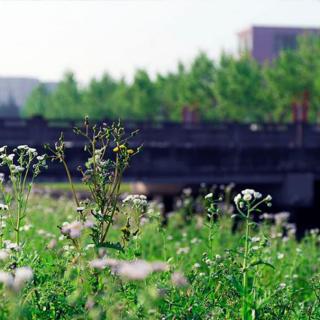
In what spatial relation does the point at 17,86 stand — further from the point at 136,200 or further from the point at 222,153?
the point at 136,200

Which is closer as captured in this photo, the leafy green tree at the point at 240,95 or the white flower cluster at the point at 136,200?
the white flower cluster at the point at 136,200

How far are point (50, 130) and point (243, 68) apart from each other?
21406mm

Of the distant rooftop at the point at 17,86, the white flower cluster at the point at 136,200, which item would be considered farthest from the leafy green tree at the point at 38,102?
Answer: the distant rooftop at the point at 17,86

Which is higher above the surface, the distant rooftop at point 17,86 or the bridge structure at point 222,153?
the distant rooftop at point 17,86

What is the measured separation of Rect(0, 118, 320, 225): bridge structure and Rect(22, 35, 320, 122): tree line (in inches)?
443

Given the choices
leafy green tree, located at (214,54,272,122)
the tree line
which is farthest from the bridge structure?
leafy green tree, located at (214,54,272,122)

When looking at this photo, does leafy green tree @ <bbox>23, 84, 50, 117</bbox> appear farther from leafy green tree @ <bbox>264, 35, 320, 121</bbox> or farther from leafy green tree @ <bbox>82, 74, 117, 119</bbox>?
leafy green tree @ <bbox>264, 35, 320, 121</bbox>

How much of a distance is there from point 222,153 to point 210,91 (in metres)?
19.7

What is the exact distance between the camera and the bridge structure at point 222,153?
97.3 feet

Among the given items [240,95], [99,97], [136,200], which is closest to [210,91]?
[240,95]

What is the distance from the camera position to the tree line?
1859 inches

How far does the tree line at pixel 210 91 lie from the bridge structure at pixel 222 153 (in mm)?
11251

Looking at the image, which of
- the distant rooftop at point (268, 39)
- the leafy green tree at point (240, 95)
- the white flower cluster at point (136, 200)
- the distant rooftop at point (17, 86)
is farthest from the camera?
the distant rooftop at point (17, 86)

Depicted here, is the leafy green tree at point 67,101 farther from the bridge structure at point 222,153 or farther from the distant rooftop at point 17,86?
the distant rooftop at point 17,86
